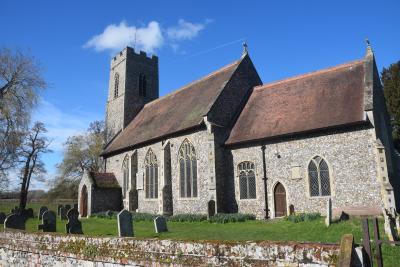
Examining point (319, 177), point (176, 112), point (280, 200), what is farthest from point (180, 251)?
point (176, 112)

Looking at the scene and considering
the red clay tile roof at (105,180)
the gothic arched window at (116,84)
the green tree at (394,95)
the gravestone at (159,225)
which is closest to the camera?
the gravestone at (159,225)

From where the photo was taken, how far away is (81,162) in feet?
142

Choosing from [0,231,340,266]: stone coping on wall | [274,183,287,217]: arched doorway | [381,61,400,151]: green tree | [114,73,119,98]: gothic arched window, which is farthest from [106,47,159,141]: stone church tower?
[0,231,340,266]: stone coping on wall

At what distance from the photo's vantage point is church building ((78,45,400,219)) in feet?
52.2

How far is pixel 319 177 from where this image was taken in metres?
16.7

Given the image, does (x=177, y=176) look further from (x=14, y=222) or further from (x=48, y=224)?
(x=14, y=222)

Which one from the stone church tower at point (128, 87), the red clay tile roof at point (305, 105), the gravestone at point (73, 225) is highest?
the stone church tower at point (128, 87)

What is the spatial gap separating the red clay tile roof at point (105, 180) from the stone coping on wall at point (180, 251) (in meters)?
20.2

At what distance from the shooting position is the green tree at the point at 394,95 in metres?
29.2

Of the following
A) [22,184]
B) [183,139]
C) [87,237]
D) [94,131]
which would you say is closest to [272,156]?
[183,139]

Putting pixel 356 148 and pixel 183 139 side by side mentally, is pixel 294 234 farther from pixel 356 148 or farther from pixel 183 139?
pixel 183 139

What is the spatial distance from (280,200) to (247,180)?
84.5 inches

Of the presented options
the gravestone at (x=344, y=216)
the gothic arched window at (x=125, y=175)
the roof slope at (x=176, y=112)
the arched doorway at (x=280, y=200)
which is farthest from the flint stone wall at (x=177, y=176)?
the gravestone at (x=344, y=216)

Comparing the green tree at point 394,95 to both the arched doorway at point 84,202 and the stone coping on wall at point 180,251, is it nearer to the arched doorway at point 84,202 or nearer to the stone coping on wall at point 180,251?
the arched doorway at point 84,202
